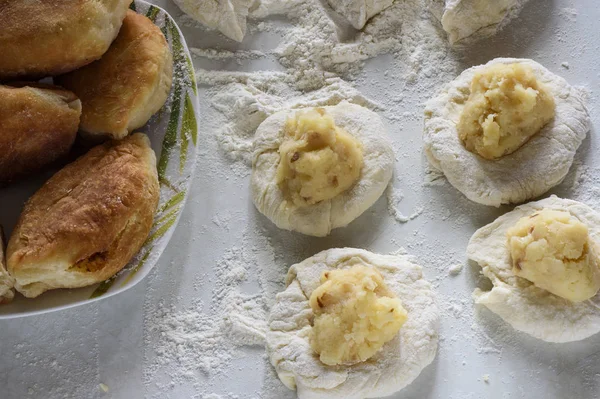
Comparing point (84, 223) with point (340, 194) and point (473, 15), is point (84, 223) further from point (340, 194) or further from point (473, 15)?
point (473, 15)

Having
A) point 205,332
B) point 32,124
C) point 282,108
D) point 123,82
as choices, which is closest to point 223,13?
point 282,108

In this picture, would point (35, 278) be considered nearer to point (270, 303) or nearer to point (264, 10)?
point (270, 303)

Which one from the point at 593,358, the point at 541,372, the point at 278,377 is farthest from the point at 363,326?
the point at 593,358

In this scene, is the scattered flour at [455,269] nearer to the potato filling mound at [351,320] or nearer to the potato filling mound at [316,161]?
the potato filling mound at [351,320]

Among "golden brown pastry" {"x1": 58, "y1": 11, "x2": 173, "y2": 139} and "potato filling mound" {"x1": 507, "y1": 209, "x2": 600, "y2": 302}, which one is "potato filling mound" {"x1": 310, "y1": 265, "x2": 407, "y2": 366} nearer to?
"potato filling mound" {"x1": 507, "y1": 209, "x2": 600, "y2": 302}

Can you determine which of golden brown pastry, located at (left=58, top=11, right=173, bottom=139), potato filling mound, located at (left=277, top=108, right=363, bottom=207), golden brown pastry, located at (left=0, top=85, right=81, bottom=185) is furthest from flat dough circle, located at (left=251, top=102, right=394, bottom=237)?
golden brown pastry, located at (left=0, top=85, right=81, bottom=185)

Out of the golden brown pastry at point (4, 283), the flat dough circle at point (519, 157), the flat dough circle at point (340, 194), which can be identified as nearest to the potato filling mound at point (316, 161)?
the flat dough circle at point (340, 194)
